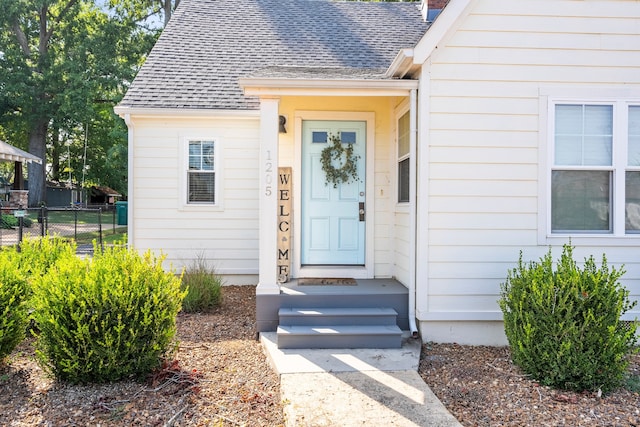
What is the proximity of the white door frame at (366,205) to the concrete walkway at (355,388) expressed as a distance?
1.58 meters

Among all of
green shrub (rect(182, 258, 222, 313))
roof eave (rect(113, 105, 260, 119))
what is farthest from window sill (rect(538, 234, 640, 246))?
roof eave (rect(113, 105, 260, 119))

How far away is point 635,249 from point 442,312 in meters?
2.08

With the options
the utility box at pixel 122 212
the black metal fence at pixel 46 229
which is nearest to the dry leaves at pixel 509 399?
the black metal fence at pixel 46 229

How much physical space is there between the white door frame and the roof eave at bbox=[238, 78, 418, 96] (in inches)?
49.9

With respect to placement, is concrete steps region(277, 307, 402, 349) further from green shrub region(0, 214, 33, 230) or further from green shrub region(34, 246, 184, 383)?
green shrub region(0, 214, 33, 230)

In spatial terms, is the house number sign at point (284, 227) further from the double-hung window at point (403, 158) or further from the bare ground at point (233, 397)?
the bare ground at point (233, 397)

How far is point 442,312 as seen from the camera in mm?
4844

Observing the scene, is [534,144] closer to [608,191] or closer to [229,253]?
[608,191]

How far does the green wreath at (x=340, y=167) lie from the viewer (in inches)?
246

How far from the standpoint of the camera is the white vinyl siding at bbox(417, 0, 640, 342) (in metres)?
4.81

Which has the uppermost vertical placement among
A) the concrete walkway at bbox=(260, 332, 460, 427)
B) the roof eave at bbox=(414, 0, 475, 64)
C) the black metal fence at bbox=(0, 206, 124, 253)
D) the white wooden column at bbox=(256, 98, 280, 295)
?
the roof eave at bbox=(414, 0, 475, 64)

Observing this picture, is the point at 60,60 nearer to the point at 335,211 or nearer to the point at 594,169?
the point at 335,211

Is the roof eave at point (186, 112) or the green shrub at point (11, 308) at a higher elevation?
the roof eave at point (186, 112)

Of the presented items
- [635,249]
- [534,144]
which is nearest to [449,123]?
[534,144]
